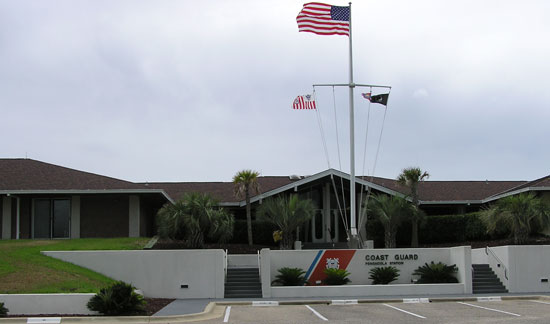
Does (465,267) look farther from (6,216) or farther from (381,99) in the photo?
(6,216)

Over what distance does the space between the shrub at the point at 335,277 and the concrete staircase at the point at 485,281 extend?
5110 mm

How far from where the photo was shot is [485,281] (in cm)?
2569

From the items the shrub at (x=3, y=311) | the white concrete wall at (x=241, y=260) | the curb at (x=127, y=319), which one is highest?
the white concrete wall at (x=241, y=260)

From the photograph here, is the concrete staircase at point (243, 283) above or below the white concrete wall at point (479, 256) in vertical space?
below

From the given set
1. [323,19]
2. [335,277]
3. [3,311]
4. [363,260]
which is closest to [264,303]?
[335,277]

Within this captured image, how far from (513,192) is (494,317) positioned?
16.9 m

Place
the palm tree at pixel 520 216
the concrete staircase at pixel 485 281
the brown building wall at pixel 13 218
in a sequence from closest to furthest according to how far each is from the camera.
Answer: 1. the concrete staircase at pixel 485 281
2. the palm tree at pixel 520 216
3. the brown building wall at pixel 13 218

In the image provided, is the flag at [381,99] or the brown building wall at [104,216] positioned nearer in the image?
the flag at [381,99]

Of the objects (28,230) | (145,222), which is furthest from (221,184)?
(28,230)

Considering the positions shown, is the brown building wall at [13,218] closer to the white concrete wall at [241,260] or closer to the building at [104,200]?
the building at [104,200]

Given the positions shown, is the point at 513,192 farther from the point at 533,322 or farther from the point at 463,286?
the point at 533,322

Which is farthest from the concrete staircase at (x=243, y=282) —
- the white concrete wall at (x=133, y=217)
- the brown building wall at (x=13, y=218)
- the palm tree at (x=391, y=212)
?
the brown building wall at (x=13, y=218)

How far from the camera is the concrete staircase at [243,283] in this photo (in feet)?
78.9

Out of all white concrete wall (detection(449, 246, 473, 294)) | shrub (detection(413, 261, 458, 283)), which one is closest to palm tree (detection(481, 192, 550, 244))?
white concrete wall (detection(449, 246, 473, 294))
